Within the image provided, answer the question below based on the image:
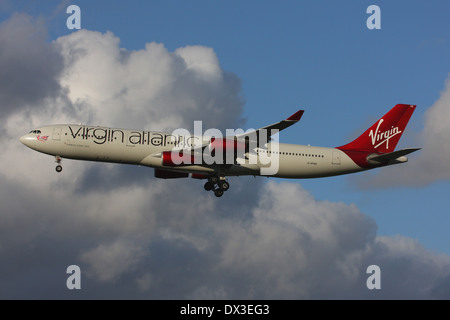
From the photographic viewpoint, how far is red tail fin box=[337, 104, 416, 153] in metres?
66.0

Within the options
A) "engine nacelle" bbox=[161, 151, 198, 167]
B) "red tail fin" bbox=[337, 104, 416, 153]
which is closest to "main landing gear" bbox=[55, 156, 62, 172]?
"engine nacelle" bbox=[161, 151, 198, 167]

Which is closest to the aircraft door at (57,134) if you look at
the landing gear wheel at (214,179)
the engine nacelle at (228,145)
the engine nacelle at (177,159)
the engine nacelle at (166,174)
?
the engine nacelle at (177,159)

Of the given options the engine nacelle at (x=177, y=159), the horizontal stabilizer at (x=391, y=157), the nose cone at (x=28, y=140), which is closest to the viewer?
the engine nacelle at (x=177, y=159)

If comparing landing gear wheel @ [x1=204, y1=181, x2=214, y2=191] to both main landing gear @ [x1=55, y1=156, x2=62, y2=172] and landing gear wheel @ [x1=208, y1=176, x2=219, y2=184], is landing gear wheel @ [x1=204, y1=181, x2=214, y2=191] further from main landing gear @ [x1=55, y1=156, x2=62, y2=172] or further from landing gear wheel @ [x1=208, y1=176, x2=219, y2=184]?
main landing gear @ [x1=55, y1=156, x2=62, y2=172]

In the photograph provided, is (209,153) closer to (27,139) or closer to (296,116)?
(296,116)

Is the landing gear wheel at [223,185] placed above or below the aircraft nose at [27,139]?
below

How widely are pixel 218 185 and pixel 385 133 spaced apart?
20.3 m

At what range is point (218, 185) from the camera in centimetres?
6241

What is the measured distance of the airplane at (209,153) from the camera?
186ft

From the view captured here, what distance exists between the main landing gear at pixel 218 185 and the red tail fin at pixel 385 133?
46.5ft

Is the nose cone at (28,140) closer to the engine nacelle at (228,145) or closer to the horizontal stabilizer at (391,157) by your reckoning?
the engine nacelle at (228,145)

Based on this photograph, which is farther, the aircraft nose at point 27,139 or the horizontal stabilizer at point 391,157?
the horizontal stabilizer at point 391,157

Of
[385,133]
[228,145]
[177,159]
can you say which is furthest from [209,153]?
[385,133]
